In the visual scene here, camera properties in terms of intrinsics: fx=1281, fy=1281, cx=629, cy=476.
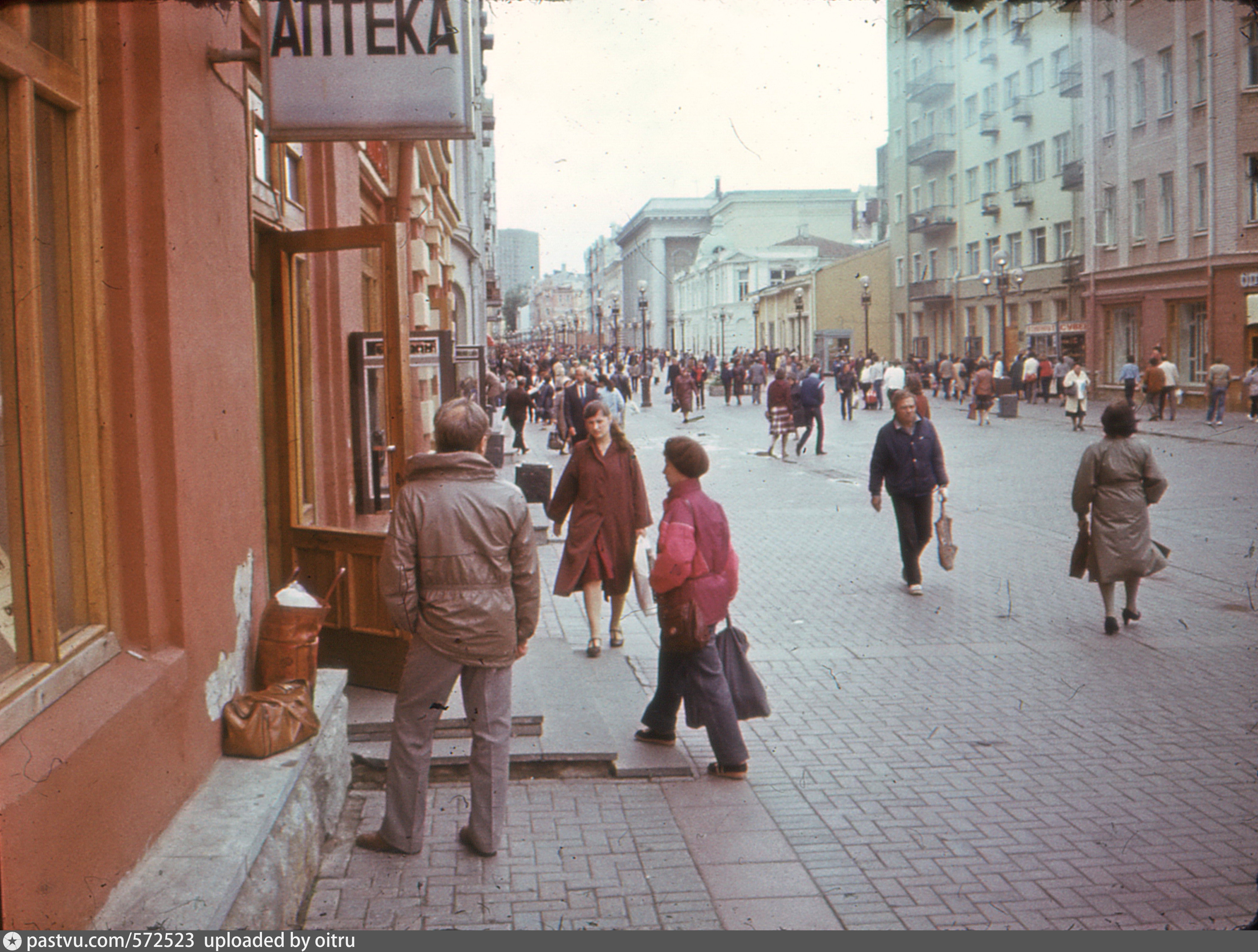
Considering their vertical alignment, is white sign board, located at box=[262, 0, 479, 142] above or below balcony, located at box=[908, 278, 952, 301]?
below

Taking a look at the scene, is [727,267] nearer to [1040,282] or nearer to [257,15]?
[1040,282]

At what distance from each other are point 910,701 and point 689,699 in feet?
6.11

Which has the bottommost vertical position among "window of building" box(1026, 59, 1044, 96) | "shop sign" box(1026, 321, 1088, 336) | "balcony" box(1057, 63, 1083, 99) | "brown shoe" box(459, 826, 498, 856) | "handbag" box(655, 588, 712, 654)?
"brown shoe" box(459, 826, 498, 856)

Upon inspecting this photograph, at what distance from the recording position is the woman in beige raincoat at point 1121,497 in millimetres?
8648

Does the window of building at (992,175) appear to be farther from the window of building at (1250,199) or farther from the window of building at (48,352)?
the window of building at (48,352)

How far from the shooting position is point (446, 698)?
4875 millimetres

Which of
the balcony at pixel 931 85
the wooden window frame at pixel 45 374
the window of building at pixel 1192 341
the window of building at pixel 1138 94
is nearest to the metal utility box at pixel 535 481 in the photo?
the wooden window frame at pixel 45 374

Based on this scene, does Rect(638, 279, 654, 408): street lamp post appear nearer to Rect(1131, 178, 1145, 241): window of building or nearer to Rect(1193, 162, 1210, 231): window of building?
Rect(1131, 178, 1145, 241): window of building

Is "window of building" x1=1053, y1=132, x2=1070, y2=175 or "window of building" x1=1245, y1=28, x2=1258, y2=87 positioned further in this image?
"window of building" x1=1053, y1=132, x2=1070, y2=175

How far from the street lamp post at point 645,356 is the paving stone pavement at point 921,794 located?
3404 centimetres

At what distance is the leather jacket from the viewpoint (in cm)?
467

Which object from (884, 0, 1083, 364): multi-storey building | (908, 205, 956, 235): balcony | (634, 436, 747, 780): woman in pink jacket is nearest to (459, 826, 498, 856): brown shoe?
(634, 436, 747, 780): woman in pink jacket

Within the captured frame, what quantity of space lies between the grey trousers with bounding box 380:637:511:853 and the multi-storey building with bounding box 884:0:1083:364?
102ft

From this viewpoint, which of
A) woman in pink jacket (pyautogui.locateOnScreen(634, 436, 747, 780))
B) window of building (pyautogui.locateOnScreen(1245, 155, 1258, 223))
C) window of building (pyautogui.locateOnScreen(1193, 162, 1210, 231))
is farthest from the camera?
window of building (pyautogui.locateOnScreen(1193, 162, 1210, 231))
